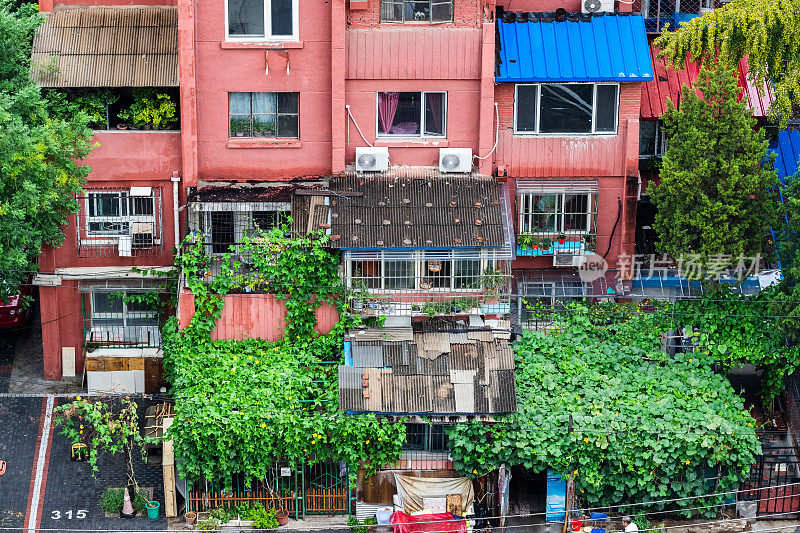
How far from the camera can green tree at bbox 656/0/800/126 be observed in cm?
3139

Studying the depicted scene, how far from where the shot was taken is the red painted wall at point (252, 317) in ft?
103

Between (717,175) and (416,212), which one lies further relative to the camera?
(416,212)

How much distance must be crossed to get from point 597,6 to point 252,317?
1283 centimetres

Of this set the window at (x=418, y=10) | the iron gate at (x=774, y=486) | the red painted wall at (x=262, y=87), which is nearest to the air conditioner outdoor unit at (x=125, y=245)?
the red painted wall at (x=262, y=87)

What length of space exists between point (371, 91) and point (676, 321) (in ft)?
32.8

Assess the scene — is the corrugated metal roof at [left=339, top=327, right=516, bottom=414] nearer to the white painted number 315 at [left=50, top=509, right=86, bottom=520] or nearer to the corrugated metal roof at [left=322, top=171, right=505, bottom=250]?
the corrugated metal roof at [left=322, top=171, right=505, bottom=250]

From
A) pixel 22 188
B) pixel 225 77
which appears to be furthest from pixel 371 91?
pixel 22 188

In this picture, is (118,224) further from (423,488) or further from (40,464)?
(423,488)

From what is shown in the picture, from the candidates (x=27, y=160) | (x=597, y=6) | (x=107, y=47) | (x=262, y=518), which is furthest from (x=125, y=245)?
(x=597, y=6)

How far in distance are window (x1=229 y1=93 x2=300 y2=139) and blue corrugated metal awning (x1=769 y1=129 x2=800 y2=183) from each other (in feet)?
45.8

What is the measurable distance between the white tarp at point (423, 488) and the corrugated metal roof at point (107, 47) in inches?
471

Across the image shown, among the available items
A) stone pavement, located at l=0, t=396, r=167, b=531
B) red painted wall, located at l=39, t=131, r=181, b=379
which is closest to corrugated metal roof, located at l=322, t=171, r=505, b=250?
red painted wall, located at l=39, t=131, r=181, b=379

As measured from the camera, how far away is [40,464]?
31438mm

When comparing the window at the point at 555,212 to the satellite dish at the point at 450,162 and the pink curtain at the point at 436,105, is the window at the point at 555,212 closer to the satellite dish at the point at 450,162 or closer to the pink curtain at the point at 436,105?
the satellite dish at the point at 450,162
